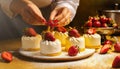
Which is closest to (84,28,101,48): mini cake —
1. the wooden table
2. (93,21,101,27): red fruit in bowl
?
the wooden table

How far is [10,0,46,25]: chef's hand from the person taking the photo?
1.50 metres

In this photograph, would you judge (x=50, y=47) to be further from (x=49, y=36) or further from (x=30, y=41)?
(x=30, y=41)

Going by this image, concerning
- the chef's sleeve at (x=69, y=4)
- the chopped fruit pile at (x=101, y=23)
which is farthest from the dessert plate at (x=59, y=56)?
the chopped fruit pile at (x=101, y=23)

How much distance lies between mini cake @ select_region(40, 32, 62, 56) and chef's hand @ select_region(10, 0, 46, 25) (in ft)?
0.42

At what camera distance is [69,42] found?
1.46 m

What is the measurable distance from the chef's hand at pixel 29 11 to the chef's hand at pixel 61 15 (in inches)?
3.7

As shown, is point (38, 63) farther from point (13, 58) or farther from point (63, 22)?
point (63, 22)

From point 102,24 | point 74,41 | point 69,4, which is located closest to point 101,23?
point 102,24

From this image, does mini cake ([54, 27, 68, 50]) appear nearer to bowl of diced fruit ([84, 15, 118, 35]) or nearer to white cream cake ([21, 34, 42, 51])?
white cream cake ([21, 34, 42, 51])

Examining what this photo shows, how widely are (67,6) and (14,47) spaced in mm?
404

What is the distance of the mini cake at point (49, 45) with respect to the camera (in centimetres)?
138

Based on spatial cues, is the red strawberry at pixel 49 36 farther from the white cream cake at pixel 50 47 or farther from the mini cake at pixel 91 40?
the mini cake at pixel 91 40

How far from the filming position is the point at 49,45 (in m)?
1.38

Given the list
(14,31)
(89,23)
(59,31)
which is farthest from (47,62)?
(14,31)
